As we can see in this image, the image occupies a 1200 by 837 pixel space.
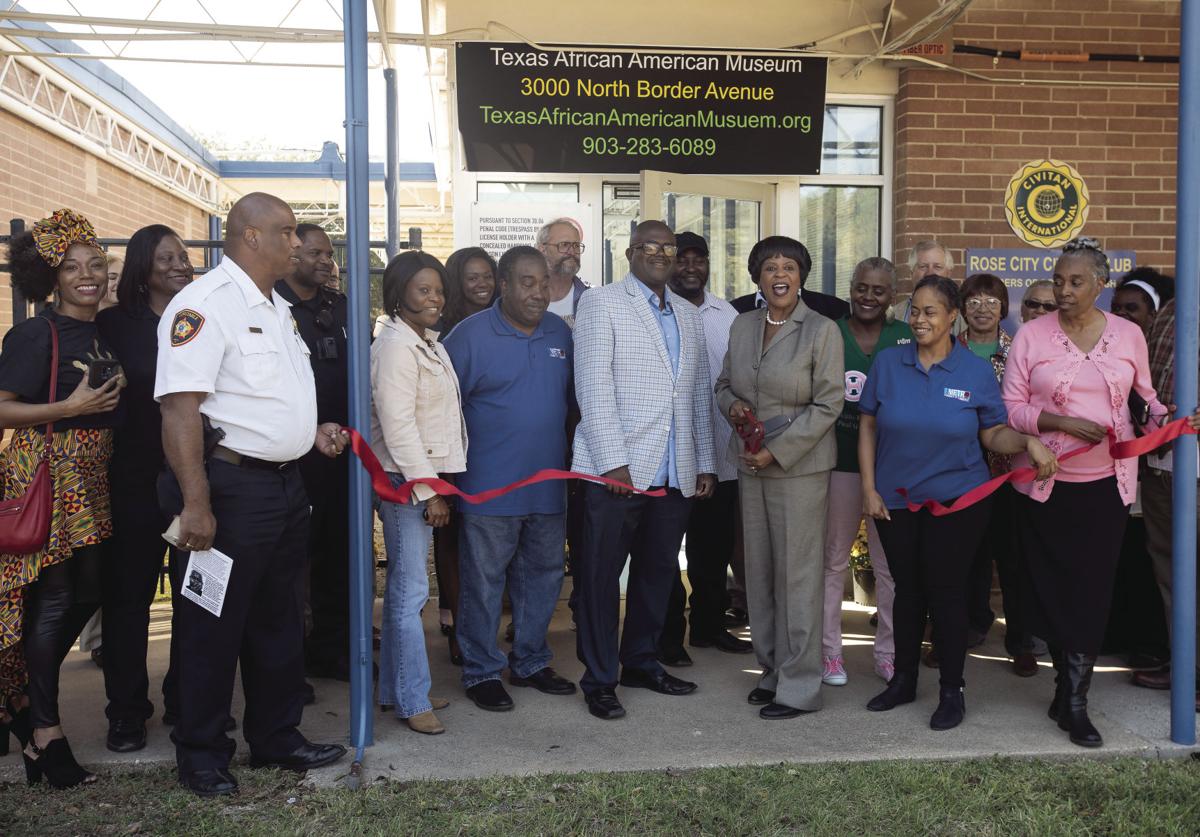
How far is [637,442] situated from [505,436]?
0.57m

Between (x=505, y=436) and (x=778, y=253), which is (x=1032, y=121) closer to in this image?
(x=778, y=253)

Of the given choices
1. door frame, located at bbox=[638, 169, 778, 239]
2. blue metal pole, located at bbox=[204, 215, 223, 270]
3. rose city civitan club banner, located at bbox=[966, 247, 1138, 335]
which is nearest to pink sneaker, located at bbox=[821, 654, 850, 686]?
door frame, located at bbox=[638, 169, 778, 239]

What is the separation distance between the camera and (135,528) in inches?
161

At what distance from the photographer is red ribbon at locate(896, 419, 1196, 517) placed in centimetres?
416

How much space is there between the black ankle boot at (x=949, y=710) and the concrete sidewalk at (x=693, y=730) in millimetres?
44

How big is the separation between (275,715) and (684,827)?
5.21 feet

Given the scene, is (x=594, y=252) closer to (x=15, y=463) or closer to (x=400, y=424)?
(x=400, y=424)

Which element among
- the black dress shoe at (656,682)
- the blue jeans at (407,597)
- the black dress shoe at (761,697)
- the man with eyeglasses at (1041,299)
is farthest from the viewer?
the man with eyeglasses at (1041,299)

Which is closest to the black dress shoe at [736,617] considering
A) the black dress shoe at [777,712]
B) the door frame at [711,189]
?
the black dress shoe at [777,712]

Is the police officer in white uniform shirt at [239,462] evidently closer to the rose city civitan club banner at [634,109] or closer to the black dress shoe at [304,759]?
the black dress shoe at [304,759]

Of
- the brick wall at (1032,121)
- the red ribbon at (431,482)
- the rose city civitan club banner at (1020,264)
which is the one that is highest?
the brick wall at (1032,121)

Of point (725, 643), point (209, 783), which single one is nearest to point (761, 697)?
point (725, 643)

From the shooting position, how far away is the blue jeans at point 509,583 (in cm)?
464

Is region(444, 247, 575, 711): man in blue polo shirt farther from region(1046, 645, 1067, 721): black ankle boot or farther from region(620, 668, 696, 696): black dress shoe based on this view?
region(1046, 645, 1067, 721): black ankle boot
